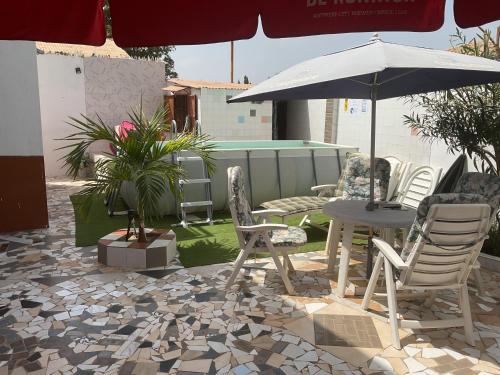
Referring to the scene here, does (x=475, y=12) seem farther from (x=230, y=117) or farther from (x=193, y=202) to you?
(x=230, y=117)

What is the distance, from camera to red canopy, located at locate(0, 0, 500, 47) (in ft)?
6.50

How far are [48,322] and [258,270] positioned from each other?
2.16 m

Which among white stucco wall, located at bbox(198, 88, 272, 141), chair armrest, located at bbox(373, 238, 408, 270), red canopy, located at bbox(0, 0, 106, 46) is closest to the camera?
red canopy, located at bbox(0, 0, 106, 46)

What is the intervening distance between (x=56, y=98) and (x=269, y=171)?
713cm

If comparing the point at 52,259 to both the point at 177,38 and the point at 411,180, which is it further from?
the point at 411,180

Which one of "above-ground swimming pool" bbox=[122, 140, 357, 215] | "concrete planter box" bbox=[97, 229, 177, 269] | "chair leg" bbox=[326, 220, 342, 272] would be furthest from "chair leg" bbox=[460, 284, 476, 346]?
"above-ground swimming pool" bbox=[122, 140, 357, 215]

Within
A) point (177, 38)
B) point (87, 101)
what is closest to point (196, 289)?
point (177, 38)

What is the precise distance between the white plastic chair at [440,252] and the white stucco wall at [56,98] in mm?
10214

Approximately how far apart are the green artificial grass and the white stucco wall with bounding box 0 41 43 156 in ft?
3.86

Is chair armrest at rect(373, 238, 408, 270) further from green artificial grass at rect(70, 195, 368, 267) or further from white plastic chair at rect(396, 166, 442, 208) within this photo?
white plastic chair at rect(396, 166, 442, 208)

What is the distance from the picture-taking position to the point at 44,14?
6.19ft

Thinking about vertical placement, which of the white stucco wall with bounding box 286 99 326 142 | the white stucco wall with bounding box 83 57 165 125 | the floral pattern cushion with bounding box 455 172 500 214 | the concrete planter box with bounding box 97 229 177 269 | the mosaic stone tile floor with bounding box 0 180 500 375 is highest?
the white stucco wall with bounding box 83 57 165 125

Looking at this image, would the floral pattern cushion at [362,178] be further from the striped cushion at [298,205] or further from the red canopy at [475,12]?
the red canopy at [475,12]

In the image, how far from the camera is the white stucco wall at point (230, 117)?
43.9 ft
